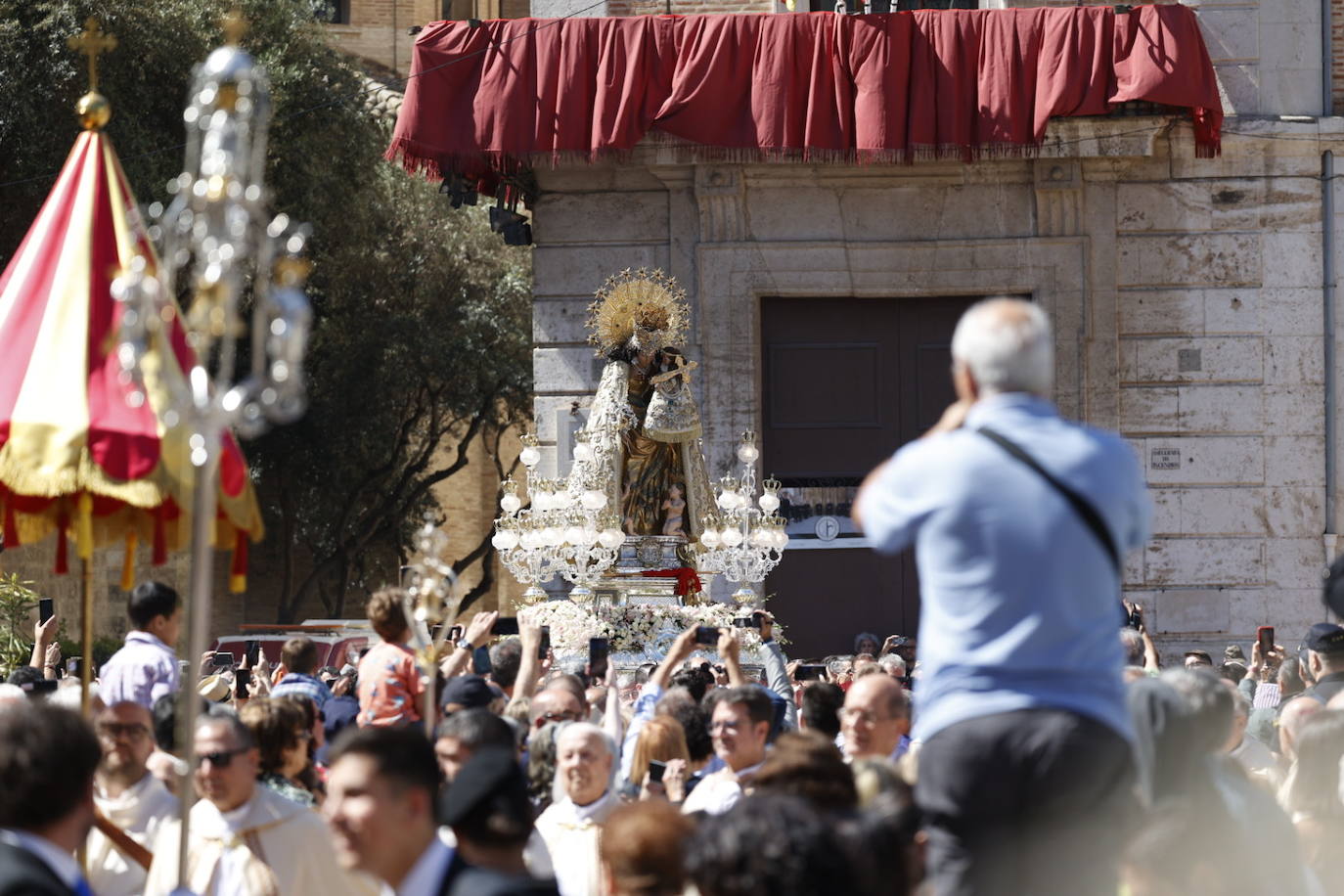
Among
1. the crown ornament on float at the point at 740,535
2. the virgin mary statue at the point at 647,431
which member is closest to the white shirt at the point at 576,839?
the crown ornament on float at the point at 740,535

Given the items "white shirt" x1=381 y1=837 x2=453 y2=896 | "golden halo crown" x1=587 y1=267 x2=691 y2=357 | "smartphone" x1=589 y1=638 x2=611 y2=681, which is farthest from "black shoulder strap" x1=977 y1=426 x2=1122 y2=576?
"golden halo crown" x1=587 y1=267 x2=691 y2=357

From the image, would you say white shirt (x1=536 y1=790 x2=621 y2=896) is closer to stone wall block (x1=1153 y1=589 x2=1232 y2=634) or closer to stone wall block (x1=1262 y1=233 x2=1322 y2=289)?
stone wall block (x1=1153 y1=589 x2=1232 y2=634)

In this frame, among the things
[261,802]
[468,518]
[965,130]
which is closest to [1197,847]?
[261,802]

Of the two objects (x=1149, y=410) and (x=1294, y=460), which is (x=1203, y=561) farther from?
Answer: (x=1149, y=410)

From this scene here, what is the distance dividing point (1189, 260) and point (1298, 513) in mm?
2454

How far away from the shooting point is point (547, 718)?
7.41 metres

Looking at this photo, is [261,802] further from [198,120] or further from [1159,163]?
[1159,163]

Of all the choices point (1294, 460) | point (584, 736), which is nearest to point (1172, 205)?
point (1294, 460)

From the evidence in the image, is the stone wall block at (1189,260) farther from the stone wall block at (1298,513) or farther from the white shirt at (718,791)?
the white shirt at (718,791)

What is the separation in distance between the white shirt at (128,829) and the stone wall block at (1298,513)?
13504 mm

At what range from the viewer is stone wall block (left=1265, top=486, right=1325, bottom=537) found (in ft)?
58.4

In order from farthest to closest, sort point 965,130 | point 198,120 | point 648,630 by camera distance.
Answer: point 965,130 → point 648,630 → point 198,120

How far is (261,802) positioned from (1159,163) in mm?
13959

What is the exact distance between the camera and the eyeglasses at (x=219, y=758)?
222 inches
